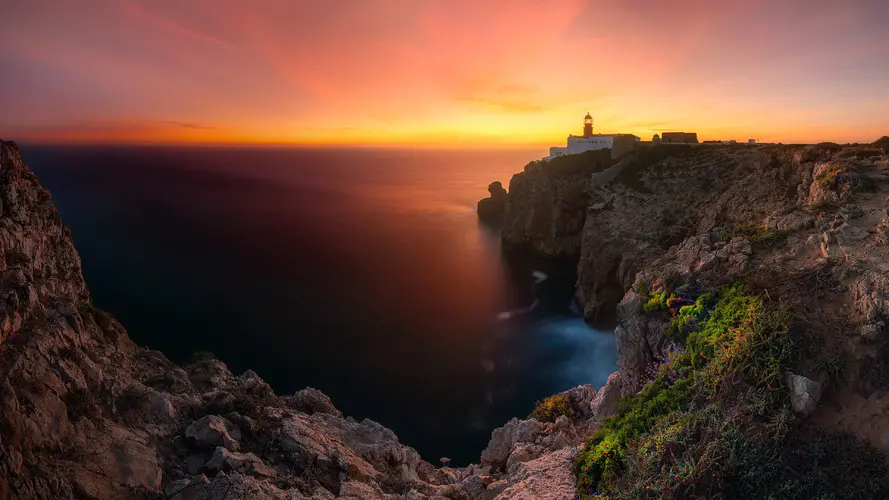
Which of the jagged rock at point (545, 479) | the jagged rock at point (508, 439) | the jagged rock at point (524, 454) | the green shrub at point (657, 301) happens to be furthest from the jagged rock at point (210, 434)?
the green shrub at point (657, 301)

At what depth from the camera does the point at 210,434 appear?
9.23 m

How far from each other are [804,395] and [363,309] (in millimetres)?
33050

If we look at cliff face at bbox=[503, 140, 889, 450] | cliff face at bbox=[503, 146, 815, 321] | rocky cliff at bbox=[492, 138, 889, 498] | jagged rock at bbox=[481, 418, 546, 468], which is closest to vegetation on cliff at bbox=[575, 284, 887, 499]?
rocky cliff at bbox=[492, 138, 889, 498]

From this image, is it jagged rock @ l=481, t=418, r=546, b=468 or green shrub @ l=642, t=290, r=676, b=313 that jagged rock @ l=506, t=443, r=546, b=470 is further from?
green shrub @ l=642, t=290, r=676, b=313

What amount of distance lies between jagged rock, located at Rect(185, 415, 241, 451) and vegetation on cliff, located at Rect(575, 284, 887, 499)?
29.9ft

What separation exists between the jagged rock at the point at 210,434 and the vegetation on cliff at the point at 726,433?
9.11 meters

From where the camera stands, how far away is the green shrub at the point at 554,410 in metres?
18.7

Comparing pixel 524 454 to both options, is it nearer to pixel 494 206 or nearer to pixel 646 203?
pixel 646 203

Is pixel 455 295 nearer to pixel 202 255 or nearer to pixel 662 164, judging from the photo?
pixel 662 164

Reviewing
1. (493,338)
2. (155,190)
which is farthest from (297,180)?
(493,338)

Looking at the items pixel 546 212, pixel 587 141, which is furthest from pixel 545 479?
pixel 587 141

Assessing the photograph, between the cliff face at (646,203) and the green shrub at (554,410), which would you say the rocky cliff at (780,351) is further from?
the green shrub at (554,410)

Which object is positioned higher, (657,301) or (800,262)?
(800,262)

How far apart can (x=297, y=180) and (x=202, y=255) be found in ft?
354
